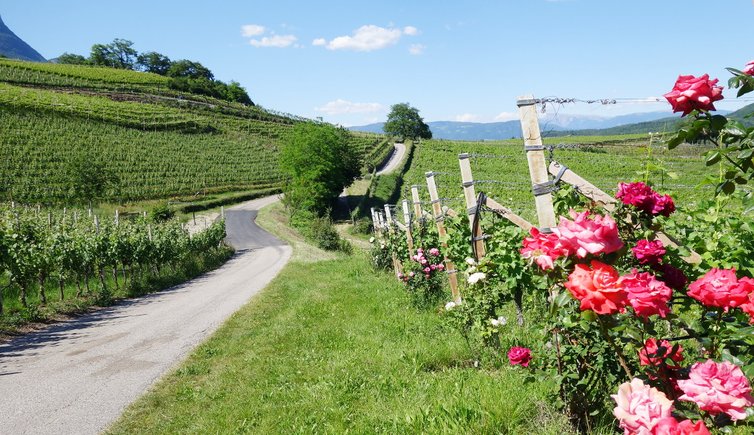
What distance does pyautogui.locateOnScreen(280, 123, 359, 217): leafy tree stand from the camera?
149ft

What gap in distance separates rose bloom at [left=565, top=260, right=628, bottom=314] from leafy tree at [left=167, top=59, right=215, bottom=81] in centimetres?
13151

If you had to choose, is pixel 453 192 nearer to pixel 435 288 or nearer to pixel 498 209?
pixel 435 288

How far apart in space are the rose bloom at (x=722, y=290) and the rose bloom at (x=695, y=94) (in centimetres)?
72

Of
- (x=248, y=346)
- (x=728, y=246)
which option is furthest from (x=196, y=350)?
(x=728, y=246)

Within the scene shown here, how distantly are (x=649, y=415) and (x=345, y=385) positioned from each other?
4.03 meters

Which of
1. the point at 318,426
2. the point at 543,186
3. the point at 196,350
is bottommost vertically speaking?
the point at 196,350

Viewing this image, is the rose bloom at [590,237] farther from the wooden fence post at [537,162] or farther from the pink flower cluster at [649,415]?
the wooden fence post at [537,162]

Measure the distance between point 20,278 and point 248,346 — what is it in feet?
27.3

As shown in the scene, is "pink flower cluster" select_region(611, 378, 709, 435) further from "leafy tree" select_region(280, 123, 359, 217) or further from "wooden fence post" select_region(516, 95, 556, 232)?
"leafy tree" select_region(280, 123, 359, 217)

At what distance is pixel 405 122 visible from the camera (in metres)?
123

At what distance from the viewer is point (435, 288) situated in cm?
942

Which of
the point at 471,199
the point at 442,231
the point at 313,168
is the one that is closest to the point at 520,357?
the point at 471,199

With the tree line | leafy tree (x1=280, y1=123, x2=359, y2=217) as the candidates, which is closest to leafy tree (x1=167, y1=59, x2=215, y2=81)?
the tree line

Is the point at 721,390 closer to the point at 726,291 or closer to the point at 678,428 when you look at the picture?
the point at 678,428
